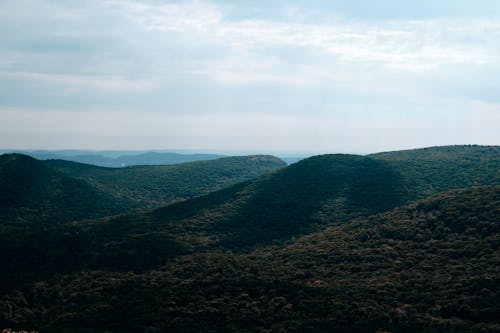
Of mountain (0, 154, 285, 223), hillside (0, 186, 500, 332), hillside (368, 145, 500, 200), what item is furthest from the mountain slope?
hillside (368, 145, 500, 200)

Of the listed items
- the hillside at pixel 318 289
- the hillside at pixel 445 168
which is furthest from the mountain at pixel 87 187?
the hillside at pixel 445 168

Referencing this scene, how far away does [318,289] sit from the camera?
46250mm

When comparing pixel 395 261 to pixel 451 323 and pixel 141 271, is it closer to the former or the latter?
pixel 451 323

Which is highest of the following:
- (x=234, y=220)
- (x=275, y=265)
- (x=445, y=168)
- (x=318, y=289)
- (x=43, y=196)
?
(x=445, y=168)

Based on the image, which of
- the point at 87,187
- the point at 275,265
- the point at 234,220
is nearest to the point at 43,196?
the point at 87,187

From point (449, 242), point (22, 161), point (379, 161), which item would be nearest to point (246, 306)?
point (449, 242)

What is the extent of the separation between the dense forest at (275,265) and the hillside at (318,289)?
17cm

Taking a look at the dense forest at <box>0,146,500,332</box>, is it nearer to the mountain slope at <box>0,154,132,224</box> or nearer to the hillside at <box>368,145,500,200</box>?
the hillside at <box>368,145,500,200</box>

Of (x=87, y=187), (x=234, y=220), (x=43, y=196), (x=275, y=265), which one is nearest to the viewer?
(x=275, y=265)

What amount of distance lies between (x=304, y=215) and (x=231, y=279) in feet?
138

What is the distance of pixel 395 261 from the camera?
177ft

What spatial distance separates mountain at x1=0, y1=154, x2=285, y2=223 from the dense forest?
12.8 meters

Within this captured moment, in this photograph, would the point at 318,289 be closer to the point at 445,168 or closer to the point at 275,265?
the point at 275,265

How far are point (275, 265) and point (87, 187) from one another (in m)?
94.8
